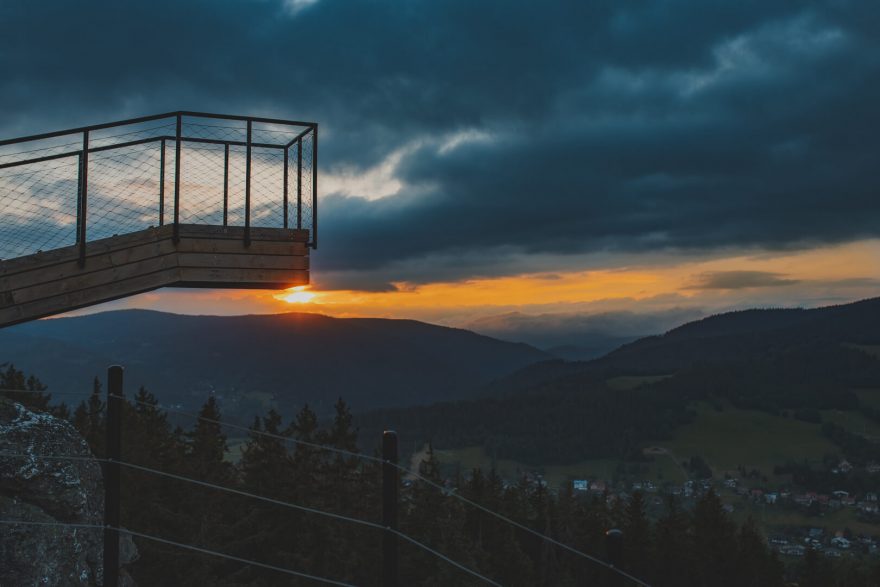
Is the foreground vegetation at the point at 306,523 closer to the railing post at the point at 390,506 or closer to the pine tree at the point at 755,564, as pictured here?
the pine tree at the point at 755,564

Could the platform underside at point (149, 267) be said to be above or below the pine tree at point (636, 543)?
above

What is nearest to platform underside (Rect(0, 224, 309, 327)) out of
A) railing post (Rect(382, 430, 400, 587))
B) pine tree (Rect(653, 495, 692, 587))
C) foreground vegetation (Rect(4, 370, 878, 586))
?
railing post (Rect(382, 430, 400, 587))

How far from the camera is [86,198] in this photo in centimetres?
1077

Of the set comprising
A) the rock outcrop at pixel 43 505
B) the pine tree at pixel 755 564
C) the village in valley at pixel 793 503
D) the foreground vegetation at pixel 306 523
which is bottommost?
the village in valley at pixel 793 503

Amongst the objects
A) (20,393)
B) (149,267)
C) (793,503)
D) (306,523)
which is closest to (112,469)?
(149,267)

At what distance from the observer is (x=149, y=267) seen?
1122cm

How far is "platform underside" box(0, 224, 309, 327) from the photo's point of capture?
10367 millimetres

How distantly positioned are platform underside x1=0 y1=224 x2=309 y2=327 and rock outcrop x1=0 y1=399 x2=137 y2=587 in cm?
219

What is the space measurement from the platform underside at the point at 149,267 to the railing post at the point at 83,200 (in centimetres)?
11

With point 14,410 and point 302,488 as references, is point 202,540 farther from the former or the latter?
point 14,410

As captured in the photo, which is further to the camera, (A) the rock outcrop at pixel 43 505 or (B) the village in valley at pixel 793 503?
(B) the village in valley at pixel 793 503

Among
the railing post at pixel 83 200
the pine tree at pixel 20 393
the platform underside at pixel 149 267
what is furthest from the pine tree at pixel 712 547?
the railing post at pixel 83 200

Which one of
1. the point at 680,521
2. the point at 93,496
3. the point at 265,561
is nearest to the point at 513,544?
the point at 680,521

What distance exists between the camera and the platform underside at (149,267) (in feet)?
34.0
